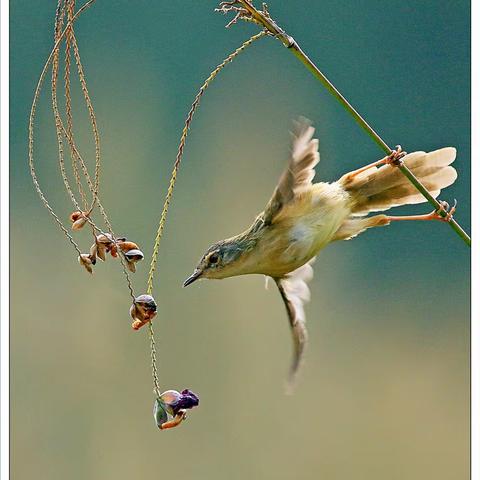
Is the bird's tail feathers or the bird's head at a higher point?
the bird's tail feathers

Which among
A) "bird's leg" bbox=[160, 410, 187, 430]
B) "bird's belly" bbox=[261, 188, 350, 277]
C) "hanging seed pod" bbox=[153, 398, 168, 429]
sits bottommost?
"bird's leg" bbox=[160, 410, 187, 430]

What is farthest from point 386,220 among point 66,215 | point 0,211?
point 66,215

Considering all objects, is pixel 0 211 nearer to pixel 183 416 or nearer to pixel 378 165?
pixel 378 165

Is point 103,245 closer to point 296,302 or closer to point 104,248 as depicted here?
point 104,248

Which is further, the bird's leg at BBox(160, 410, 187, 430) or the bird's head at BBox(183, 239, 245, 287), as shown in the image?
the bird's head at BBox(183, 239, 245, 287)

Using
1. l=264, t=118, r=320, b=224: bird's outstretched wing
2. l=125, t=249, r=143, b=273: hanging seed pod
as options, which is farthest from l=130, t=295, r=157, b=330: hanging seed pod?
l=264, t=118, r=320, b=224: bird's outstretched wing

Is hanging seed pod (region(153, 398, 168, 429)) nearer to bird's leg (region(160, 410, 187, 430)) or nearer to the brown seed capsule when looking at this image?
bird's leg (region(160, 410, 187, 430))

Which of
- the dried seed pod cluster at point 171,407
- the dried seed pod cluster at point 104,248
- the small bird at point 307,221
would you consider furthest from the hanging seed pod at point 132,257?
the small bird at point 307,221
